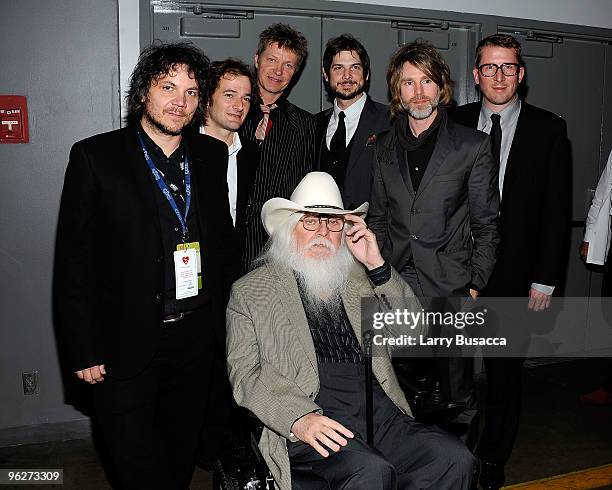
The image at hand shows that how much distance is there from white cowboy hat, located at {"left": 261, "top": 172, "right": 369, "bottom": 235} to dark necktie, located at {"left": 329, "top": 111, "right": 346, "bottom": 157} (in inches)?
26.0

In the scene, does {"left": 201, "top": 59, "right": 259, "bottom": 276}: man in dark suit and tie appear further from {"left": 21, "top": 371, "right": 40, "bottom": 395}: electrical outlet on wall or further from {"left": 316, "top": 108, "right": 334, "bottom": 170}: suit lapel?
{"left": 21, "top": 371, "right": 40, "bottom": 395}: electrical outlet on wall

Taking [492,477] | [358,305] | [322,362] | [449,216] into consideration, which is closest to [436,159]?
[449,216]

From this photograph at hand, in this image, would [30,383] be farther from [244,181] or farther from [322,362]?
[322,362]

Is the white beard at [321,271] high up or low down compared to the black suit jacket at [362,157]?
down

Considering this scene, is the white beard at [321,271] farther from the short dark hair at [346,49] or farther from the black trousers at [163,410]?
the short dark hair at [346,49]

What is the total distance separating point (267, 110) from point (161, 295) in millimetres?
1316

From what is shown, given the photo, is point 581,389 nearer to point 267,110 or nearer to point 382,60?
point 382,60

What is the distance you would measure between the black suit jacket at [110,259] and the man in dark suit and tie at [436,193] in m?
1.07

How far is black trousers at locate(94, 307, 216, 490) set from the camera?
7.67 ft

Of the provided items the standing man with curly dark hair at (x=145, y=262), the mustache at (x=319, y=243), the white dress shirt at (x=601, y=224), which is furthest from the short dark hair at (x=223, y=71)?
the white dress shirt at (x=601, y=224)

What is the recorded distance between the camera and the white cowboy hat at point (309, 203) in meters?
2.42

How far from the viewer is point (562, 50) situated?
454cm

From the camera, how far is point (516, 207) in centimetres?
294

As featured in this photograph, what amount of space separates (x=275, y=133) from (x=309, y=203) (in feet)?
2.73
